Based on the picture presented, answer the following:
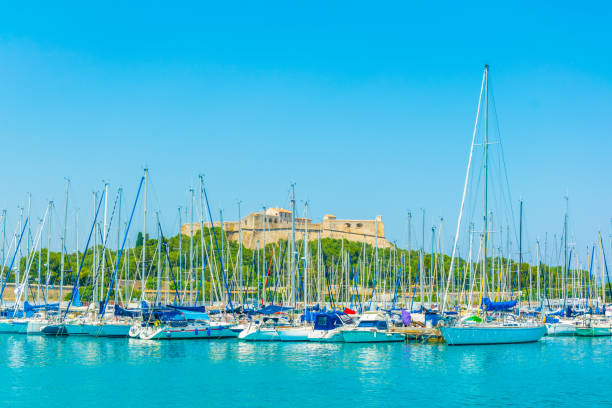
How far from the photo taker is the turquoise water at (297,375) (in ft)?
87.7

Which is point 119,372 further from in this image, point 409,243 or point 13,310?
point 409,243

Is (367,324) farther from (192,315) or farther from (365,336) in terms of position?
(192,315)

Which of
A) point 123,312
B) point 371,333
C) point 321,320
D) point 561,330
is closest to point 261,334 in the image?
point 321,320

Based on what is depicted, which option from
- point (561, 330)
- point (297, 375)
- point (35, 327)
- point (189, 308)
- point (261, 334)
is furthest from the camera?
point (561, 330)

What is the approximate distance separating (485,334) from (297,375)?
12917 mm

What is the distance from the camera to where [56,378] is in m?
30.8

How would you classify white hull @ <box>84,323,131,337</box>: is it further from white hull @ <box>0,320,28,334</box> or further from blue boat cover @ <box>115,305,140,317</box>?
white hull @ <box>0,320,28,334</box>

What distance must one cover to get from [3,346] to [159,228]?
14033mm

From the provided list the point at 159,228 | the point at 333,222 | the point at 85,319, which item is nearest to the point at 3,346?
the point at 85,319

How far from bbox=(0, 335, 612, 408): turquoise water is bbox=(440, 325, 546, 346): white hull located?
596 millimetres

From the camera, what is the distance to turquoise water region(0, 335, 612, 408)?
87.7ft

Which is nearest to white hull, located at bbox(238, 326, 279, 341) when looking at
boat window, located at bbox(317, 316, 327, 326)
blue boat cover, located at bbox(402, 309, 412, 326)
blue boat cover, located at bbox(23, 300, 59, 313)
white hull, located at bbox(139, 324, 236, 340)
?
white hull, located at bbox(139, 324, 236, 340)

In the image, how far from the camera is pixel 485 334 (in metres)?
39.5

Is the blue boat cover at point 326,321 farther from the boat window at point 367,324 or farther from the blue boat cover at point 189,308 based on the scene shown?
the blue boat cover at point 189,308
